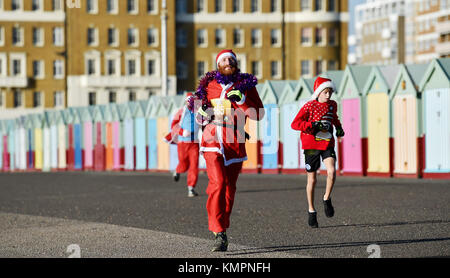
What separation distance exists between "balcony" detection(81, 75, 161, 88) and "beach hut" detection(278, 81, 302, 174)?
53449mm

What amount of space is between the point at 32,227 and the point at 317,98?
342 centimetres

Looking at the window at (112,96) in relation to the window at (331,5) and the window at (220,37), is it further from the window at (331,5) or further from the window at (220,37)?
the window at (331,5)

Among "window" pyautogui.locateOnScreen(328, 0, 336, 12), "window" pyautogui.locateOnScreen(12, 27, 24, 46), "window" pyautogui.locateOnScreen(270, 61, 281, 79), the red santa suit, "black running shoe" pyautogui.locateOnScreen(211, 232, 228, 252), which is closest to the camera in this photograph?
"black running shoe" pyautogui.locateOnScreen(211, 232, 228, 252)

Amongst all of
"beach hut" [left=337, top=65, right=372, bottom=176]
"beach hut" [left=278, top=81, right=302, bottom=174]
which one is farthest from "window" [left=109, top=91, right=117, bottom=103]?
"beach hut" [left=337, top=65, right=372, bottom=176]

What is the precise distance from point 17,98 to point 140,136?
158 feet

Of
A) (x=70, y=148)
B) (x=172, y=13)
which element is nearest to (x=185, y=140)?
(x=70, y=148)

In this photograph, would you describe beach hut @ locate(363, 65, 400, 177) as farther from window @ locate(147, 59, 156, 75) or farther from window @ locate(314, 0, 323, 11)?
window @ locate(314, 0, 323, 11)

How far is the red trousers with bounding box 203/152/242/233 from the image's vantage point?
796 cm

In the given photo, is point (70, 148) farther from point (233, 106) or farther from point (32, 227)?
point (233, 106)

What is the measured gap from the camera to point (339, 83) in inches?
963

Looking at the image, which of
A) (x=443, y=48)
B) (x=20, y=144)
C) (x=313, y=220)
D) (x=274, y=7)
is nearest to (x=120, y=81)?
(x=274, y=7)

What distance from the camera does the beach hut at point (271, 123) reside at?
26420 millimetres

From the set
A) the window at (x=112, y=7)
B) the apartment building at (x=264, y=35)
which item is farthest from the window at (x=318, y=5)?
the window at (x=112, y=7)

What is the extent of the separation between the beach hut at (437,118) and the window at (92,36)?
60.5 meters
